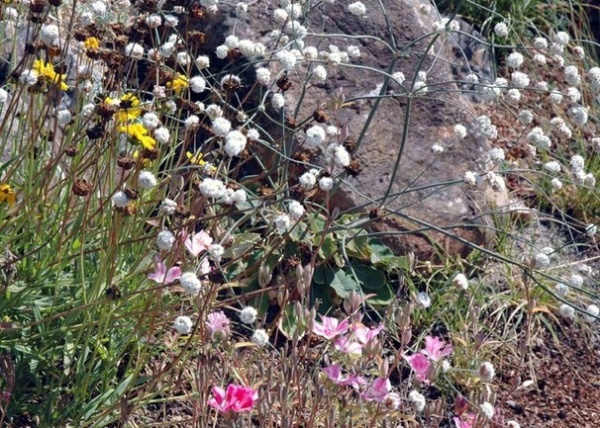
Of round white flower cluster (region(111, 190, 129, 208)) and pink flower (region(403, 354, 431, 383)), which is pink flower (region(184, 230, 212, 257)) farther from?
pink flower (region(403, 354, 431, 383))

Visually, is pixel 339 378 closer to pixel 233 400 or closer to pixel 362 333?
pixel 362 333

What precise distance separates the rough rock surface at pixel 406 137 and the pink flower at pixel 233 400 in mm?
1629

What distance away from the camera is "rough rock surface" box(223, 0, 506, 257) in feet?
12.7

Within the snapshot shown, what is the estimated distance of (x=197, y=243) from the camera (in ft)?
8.50

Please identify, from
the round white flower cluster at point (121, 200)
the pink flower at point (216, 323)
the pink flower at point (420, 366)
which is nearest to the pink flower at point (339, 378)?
the pink flower at point (420, 366)

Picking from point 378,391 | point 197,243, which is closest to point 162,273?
point 197,243

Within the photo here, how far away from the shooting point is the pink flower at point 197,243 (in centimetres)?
255

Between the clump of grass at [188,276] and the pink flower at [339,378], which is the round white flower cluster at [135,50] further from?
the pink flower at [339,378]

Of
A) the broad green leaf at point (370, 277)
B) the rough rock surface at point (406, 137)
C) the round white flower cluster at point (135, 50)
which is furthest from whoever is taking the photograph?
the rough rock surface at point (406, 137)

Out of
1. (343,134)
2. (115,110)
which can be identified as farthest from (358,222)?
(115,110)

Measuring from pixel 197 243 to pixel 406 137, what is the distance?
151 cm

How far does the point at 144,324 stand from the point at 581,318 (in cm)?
188

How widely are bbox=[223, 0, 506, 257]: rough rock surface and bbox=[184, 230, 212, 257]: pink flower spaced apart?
1239 millimetres

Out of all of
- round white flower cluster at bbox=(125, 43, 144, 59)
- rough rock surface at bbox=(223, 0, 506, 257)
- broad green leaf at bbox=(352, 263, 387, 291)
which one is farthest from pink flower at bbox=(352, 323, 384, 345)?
rough rock surface at bbox=(223, 0, 506, 257)
